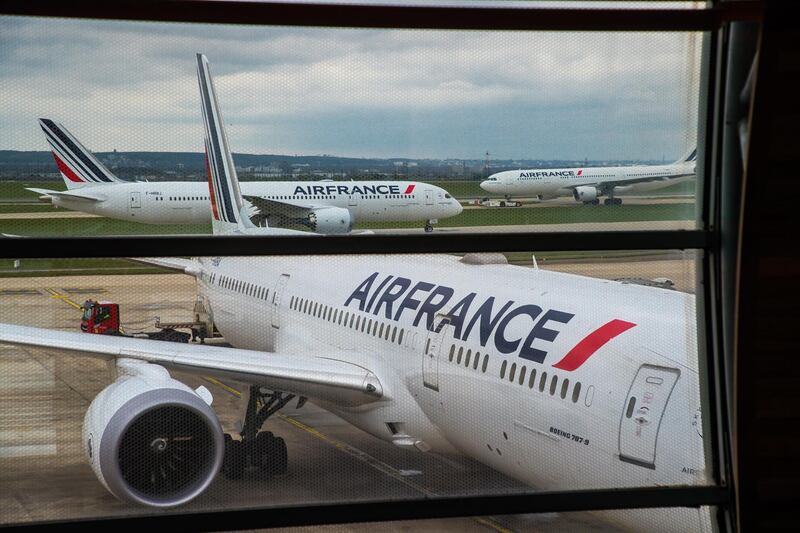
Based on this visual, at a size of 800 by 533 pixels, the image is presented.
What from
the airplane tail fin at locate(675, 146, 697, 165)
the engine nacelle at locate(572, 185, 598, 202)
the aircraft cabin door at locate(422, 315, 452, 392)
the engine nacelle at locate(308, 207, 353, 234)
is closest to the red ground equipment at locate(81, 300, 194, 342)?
the engine nacelle at locate(308, 207, 353, 234)

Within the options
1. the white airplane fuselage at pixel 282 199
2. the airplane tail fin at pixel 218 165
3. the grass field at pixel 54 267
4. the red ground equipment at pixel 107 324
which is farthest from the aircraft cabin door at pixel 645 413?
the grass field at pixel 54 267

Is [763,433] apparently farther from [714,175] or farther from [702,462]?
[714,175]

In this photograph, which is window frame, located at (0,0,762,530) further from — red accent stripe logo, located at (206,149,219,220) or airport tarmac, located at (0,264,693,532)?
red accent stripe logo, located at (206,149,219,220)

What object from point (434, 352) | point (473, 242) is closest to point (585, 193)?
point (473, 242)

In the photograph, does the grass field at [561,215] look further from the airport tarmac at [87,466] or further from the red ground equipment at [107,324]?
the red ground equipment at [107,324]

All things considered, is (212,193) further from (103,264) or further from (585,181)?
(585,181)

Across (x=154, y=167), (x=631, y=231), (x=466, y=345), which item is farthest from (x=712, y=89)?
(x=466, y=345)
